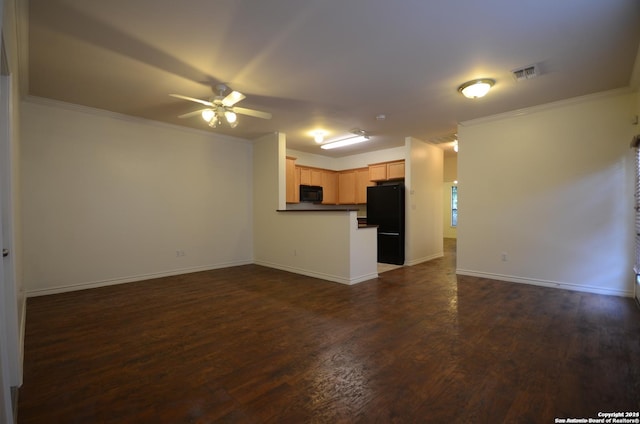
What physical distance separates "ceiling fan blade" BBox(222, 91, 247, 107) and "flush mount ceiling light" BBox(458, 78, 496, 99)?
8.26 ft

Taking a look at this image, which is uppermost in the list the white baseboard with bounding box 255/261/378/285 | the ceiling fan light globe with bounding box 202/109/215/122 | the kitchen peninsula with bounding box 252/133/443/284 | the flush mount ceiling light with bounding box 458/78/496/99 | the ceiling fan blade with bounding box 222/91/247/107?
the flush mount ceiling light with bounding box 458/78/496/99

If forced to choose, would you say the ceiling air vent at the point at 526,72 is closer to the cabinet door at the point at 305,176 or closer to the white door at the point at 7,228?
the white door at the point at 7,228

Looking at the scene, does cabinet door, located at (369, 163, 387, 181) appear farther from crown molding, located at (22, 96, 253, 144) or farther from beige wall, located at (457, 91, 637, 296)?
crown molding, located at (22, 96, 253, 144)

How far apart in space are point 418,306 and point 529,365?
51.2 inches

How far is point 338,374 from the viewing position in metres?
1.97

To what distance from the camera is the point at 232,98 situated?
317 cm

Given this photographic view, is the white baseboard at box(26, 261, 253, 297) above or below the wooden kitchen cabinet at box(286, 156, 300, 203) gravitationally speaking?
below

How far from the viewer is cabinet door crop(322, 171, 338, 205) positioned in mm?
7391

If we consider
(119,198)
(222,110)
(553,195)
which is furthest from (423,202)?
(119,198)

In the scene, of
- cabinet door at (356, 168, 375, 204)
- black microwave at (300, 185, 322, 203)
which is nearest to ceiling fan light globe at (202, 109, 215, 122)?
black microwave at (300, 185, 322, 203)

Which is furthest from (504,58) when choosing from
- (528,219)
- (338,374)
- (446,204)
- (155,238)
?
(446,204)

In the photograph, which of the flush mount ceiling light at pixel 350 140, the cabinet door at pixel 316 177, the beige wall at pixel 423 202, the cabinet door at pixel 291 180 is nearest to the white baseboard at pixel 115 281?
the cabinet door at pixel 291 180

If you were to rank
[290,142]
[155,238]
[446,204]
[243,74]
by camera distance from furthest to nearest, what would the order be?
[446,204] < [290,142] < [155,238] < [243,74]

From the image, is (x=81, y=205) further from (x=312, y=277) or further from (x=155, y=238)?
(x=312, y=277)
